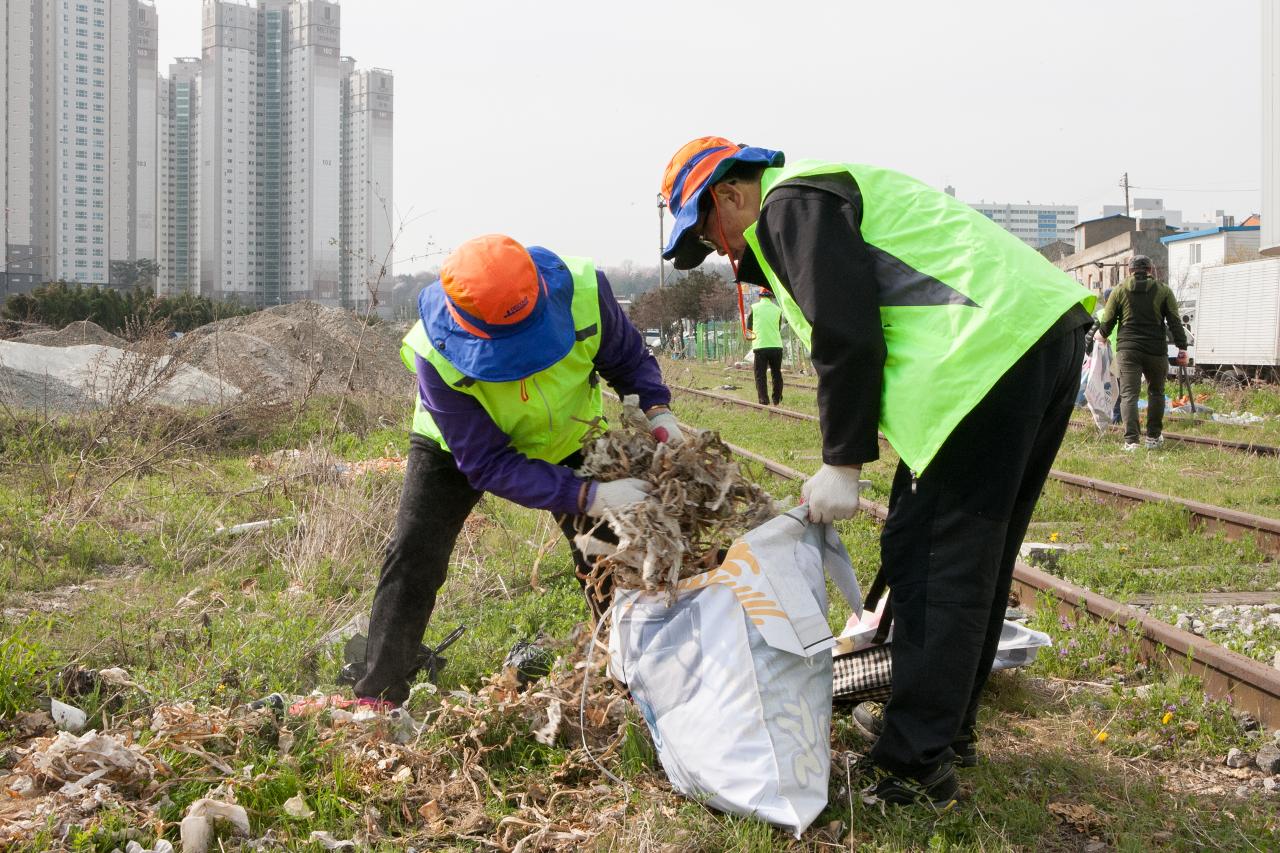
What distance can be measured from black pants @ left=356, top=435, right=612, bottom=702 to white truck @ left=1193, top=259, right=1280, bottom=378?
1838cm

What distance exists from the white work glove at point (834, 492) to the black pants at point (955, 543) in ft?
0.43

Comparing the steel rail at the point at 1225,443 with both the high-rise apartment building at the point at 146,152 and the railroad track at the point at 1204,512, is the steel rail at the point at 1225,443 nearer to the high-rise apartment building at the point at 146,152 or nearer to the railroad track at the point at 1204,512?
the railroad track at the point at 1204,512

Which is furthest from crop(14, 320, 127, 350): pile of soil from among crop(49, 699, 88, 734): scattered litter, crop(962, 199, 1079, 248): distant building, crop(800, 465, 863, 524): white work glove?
crop(962, 199, 1079, 248): distant building

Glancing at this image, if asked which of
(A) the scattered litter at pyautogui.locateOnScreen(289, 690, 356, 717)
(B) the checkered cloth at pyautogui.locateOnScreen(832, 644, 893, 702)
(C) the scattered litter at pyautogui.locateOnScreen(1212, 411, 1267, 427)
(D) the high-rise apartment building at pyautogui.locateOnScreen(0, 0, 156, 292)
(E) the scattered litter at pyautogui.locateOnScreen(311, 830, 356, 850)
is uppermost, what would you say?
(D) the high-rise apartment building at pyautogui.locateOnScreen(0, 0, 156, 292)

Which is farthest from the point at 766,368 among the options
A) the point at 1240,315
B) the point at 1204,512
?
the point at 1240,315

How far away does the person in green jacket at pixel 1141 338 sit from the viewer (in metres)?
10.6

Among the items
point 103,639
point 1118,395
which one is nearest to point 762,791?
point 103,639

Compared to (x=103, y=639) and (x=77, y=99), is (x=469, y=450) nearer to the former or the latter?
(x=103, y=639)

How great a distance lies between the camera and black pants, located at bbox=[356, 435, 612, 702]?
3.76m

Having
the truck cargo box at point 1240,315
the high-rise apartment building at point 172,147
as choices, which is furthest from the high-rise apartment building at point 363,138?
the truck cargo box at point 1240,315

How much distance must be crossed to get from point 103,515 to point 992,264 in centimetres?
649

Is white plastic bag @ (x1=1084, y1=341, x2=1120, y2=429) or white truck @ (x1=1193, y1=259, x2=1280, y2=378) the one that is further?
white truck @ (x1=1193, y1=259, x2=1280, y2=378)

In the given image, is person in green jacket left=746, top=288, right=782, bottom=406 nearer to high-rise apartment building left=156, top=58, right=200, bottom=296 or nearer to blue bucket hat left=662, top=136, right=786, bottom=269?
blue bucket hat left=662, top=136, right=786, bottom=269

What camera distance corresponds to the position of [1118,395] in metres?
11.8
